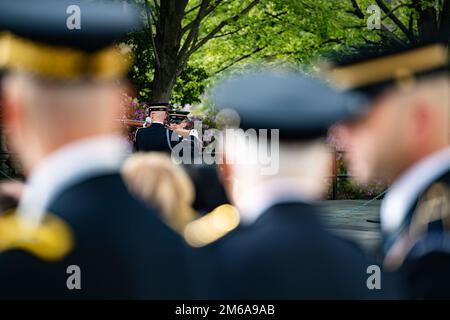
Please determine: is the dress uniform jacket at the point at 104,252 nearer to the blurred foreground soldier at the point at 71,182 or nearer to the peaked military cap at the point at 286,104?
the blurred foreground soldier at the point at 71,182

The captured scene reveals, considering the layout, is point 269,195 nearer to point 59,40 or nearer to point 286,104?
point 286,104

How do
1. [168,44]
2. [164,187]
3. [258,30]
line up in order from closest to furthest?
[164,187] < [168,44] < [258,30]

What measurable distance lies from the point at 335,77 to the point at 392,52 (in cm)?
19

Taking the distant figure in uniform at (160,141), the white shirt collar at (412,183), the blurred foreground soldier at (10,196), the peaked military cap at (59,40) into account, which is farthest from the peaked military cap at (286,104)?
the distant figure in uniform at (160,141)

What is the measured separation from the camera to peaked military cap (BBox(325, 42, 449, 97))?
225 cm

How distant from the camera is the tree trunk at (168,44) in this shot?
14.0 m

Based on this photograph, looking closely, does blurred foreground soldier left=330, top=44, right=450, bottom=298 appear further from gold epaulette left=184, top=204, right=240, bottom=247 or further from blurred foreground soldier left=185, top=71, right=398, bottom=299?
gold epaulette left=184, top=204, right=240, bottom=247

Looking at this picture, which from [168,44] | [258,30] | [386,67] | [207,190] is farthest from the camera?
[258,30]

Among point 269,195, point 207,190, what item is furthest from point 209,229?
point 207,190

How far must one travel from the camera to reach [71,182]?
62.1 inches

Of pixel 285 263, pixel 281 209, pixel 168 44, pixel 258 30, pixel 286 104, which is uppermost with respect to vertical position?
pixel 258 30

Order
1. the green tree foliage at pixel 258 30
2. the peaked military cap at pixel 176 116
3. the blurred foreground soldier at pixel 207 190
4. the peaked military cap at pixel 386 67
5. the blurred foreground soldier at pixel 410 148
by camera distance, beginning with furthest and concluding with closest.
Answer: the green tree foliage at pixel 258 30 < the peaked military cap at pixel 176 116 < the blurred foreground soldier at pixel 207 190 < the peaked military cap at pixel 386 67 < the blurred foreground soldier at pixel 410 148

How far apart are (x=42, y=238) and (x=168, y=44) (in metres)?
13.0

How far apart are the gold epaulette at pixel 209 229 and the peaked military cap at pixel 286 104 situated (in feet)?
0.96
